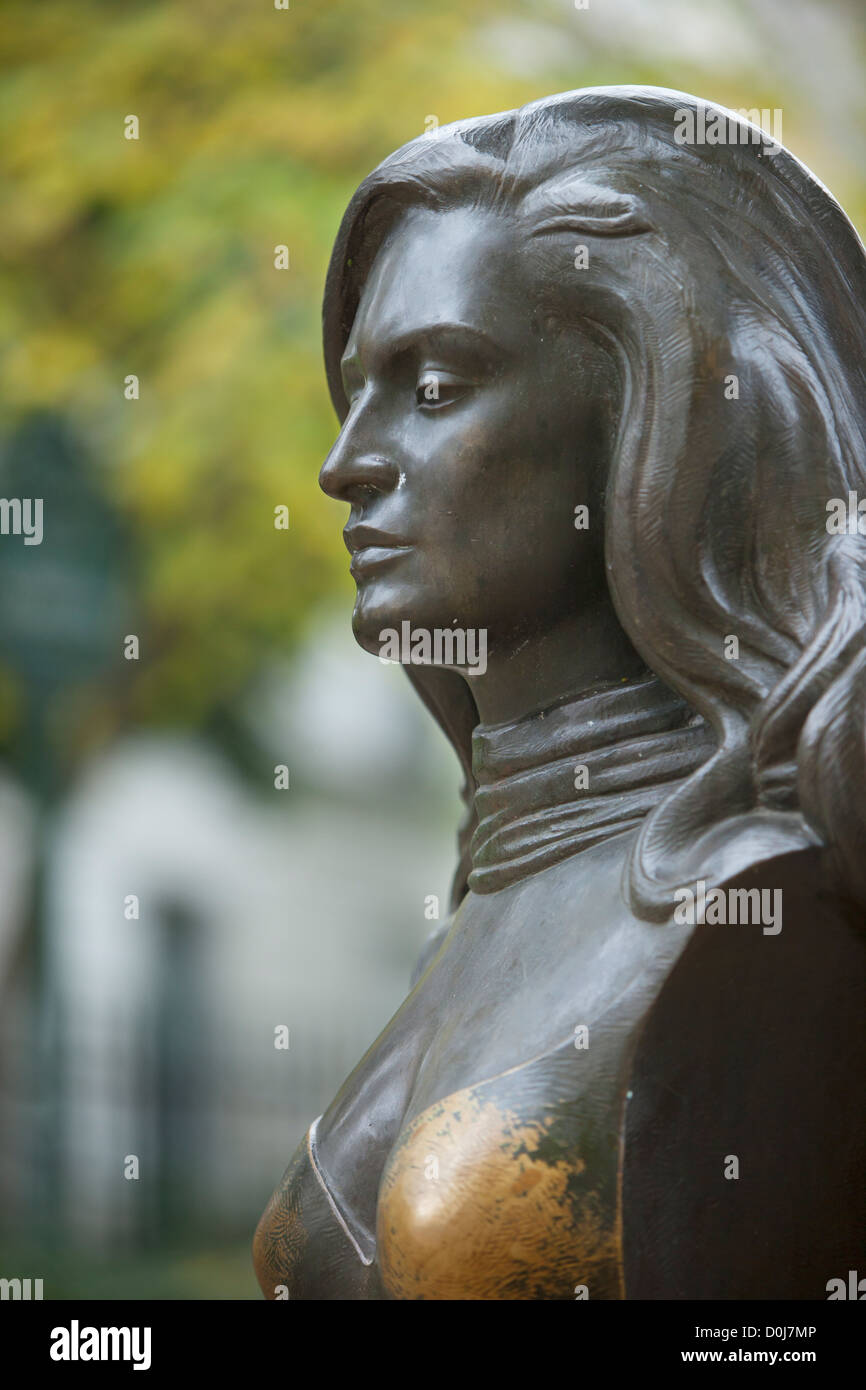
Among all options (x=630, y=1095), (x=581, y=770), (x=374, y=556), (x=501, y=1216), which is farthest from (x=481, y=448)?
(x=501, y=1216)

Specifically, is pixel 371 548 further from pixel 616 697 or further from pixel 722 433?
pixel 722 433

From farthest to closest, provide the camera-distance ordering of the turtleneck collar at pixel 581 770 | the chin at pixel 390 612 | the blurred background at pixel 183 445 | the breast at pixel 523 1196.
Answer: the blurred background at pixel 183 445, the chin at pixel 390 612, the turtleneck collar at pixel 581 770, the breast at pixel 523 1196

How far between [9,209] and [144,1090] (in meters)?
4.66

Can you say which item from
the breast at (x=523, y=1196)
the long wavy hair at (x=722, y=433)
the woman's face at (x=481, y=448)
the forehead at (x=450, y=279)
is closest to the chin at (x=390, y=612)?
the woman's face at (x=481, y=448)

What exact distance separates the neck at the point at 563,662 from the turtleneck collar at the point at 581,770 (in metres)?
0.03

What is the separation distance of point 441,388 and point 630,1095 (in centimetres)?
98

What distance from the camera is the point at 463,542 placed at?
8.16 ft

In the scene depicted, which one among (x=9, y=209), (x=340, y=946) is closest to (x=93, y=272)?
(x=9, y=209)

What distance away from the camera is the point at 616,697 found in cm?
247

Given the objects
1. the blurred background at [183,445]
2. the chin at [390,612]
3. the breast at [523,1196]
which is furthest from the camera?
the blurred background at [183,445]

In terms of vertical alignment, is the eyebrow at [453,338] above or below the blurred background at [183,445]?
below

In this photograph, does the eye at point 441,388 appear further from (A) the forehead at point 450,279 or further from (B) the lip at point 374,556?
(B) the lip at point 374,556

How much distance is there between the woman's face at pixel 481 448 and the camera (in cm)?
247

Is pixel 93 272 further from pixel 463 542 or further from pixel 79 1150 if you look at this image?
pixel 463 542
